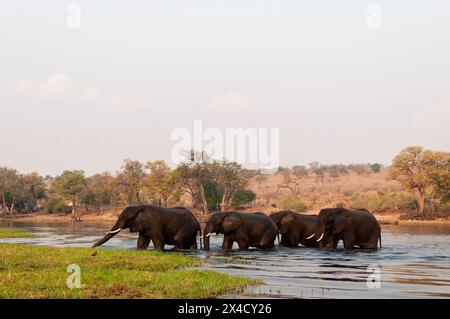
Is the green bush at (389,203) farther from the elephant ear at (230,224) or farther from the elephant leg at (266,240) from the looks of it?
the elephant ear at (230,224)

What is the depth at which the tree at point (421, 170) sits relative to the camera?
242ft

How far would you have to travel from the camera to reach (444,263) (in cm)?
2219

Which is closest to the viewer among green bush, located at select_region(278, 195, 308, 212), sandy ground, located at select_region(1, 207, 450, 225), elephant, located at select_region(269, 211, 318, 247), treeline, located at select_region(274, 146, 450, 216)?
elephant, located at select_region(269, 211, 318, 247)

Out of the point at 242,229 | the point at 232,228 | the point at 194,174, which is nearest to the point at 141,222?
the point at 232,228

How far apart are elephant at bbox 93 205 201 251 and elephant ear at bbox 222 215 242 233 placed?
1.45 metres

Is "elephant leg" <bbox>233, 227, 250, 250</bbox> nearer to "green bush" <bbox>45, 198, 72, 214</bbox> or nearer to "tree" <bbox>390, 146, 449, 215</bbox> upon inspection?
"tree" <bbox>390, 146, 449, 215</bbox>

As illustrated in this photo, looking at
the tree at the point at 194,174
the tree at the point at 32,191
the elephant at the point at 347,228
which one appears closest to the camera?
the elephant at the point at 347,228

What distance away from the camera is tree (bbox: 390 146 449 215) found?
242 feet

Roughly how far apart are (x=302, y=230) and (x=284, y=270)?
36.2 ft

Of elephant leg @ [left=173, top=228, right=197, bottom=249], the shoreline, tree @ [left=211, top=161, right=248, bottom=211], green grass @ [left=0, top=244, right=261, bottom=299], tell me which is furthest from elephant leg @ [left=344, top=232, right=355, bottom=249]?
tree @ [left=211, top=161, right=248, bottom=211]

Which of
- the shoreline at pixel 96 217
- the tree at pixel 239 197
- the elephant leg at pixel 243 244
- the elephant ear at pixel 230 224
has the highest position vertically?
the tree at pixel 239 197

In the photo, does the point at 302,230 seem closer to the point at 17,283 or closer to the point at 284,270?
the point at 284,270

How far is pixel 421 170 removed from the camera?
76062mm

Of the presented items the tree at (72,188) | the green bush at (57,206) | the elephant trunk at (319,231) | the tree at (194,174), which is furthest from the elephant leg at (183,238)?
the green bush at (57,206)
